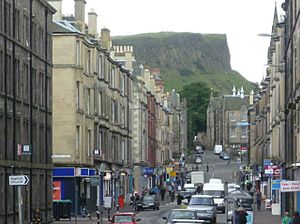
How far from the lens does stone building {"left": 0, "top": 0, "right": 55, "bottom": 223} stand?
49156 millimetres

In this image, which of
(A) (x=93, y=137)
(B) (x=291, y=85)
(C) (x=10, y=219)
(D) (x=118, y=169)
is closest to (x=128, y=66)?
(D) (x=118, y=169)

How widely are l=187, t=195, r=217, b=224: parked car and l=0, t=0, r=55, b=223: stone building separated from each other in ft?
29.9

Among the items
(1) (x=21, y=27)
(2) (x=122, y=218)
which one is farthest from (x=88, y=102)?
(2) (x=122, y=218)

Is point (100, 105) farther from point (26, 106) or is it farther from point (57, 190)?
point (26, 106)

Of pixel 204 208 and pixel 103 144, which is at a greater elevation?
pixel 103 144

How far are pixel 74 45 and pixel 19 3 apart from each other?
58.1ft

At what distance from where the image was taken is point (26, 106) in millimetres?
55000

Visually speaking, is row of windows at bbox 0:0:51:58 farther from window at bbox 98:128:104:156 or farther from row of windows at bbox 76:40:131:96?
window at bbox 98:128:104:156

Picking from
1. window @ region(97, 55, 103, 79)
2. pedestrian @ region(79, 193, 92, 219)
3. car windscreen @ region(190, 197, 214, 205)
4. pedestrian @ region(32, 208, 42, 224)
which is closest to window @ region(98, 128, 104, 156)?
window @ region(97, 55, 103, 79)

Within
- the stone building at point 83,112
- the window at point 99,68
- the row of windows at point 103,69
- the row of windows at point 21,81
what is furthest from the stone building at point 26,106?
the window at point 99,68

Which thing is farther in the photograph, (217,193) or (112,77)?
(112,77)

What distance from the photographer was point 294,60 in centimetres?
5647

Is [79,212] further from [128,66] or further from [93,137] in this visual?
[128,66]

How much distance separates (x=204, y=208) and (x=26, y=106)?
1243cm
